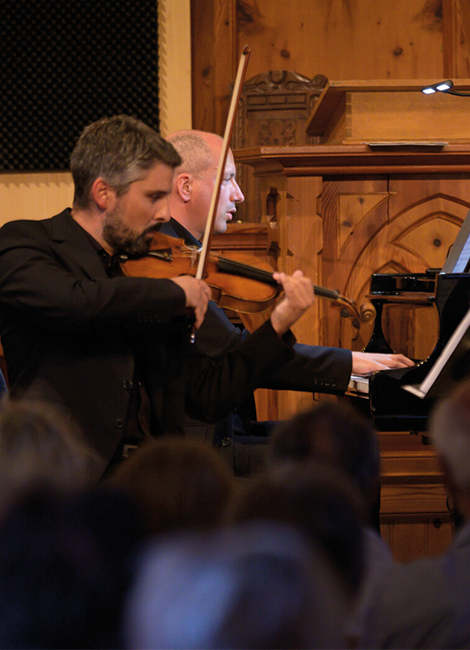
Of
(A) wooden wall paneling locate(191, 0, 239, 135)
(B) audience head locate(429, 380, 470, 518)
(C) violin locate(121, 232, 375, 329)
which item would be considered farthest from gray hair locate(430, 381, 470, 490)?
(A) wooden wall paneling locate(191, 0, 239, 135)

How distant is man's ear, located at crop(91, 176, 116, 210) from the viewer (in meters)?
1.39

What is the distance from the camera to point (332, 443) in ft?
2.77

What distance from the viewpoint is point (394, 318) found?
2434 millimetres

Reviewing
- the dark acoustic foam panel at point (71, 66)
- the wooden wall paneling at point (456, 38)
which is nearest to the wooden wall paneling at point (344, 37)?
the wooden wall paneling at point (456, 38)

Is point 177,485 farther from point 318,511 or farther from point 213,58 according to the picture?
point 213,58

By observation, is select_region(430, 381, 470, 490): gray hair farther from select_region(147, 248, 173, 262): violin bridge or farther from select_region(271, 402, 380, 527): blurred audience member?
select_region(147, 248, 173, 262): violin bridge

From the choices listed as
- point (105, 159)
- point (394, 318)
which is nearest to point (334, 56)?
point (394, 318)

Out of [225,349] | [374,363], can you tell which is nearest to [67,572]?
[225,349]

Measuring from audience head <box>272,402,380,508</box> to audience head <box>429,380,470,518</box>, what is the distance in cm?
13

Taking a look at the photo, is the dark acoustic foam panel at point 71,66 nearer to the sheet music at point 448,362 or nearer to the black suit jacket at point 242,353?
the black suit jacket at point 242,353

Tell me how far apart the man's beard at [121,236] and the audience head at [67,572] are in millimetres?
936

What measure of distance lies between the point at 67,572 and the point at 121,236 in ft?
3.25

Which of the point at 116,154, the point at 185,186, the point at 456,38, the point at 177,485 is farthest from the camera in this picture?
the point at 456,38

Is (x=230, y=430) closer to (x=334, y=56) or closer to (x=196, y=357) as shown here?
(x=196, y=357)
